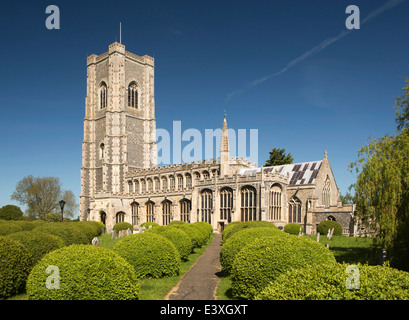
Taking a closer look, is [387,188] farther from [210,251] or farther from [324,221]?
[324,221]

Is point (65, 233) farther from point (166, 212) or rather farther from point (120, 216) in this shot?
point (120, 216)

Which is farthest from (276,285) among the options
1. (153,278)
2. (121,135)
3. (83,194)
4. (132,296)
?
(83,194)

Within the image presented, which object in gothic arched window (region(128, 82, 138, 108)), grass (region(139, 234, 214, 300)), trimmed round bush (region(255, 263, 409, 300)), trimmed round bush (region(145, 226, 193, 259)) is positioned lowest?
grass (region(139, 234, 214, 300))

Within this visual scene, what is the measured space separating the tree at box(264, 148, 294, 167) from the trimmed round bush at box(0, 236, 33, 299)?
171 ft

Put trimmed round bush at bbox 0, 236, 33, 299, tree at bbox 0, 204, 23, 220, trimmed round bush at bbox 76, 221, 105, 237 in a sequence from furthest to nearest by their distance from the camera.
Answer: tree at bbox 0, 204, 23, 220 → trimmed round bush at bbox 76, 221, 105, 237 → trimmed round bush at bbox 0, 236, 33, 299

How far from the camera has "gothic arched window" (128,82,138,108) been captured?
63.8 meters

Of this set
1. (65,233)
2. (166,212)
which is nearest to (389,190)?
(65,233)

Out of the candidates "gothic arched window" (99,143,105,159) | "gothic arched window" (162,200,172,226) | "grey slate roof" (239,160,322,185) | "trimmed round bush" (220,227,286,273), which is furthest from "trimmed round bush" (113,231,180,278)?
"gothic arched window" (99,143,105,159)

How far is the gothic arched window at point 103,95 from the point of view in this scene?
6444cm

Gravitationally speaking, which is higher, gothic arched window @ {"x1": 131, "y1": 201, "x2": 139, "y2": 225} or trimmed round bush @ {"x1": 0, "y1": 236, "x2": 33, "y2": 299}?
trimmed round bush @ {"x1": 0, "y1": 236, "x2": 33, "y2": 299}

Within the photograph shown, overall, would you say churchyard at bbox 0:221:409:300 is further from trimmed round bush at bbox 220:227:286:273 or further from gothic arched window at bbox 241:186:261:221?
gothic arched window at bbox 241:186:261:221

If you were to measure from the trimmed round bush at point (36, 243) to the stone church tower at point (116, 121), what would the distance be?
44287mm

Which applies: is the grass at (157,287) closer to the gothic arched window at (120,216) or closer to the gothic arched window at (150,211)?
the gothic arched window at (150,211)

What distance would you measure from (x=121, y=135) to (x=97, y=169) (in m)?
8.88
